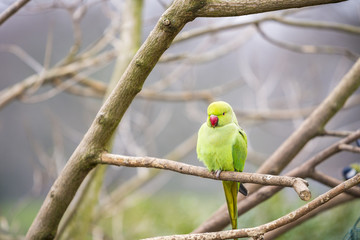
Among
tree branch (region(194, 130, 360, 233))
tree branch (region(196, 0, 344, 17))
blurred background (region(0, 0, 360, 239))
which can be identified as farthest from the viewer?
blurred background (region(0, 0, 360, 239))

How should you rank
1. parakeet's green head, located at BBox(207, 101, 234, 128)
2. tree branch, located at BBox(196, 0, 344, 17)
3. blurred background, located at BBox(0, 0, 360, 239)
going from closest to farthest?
1. tree branch, located at BBox(196, 0, 344, 17)
2. parakeet's green head, located at BBox(207, 101, 234, 128)
3. blurred background, located at BBox(0, 0, 360, 239)

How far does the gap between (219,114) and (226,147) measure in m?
0.11

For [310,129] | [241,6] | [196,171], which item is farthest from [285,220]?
[310,129]

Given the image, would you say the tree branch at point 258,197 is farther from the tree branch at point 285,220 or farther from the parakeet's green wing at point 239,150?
the tree branch at point 285,220

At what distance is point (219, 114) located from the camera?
3.33ft

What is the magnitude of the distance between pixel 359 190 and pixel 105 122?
2.89 feet

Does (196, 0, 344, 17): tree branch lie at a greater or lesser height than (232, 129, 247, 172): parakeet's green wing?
greater

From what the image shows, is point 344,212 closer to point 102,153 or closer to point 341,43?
point 102,153

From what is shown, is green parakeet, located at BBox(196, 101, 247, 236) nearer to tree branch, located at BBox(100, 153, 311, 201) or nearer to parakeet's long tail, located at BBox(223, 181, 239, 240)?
parakeet's long tail, located at BBox(223, 181, 239, 240)

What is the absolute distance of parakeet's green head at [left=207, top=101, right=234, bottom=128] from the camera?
3.27 ft

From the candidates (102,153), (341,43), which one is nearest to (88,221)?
(102,153)

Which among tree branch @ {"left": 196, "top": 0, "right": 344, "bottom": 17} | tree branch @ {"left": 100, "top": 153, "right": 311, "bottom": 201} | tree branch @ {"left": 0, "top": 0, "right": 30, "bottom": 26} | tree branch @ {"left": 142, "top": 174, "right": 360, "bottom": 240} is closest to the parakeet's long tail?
tree branch @ {"left": 100, "top": 153, "right": 311, "bottom": 201}

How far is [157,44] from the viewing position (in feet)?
2.65

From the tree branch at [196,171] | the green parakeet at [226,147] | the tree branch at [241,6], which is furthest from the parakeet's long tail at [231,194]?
the tree branch at [241,6]
